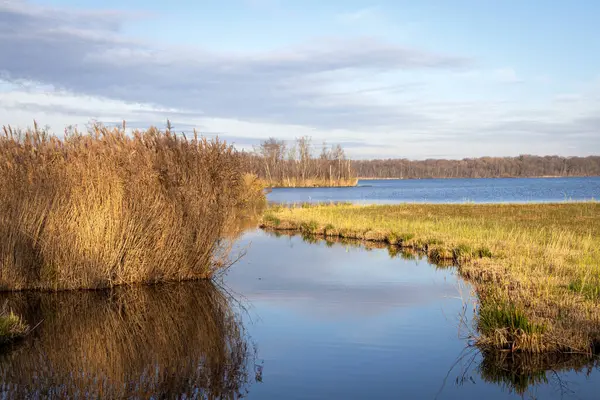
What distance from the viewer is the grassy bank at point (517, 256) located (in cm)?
919

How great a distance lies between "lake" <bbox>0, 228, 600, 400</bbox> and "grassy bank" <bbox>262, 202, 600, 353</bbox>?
48cm

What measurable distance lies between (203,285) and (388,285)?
458cm

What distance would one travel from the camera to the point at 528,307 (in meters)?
10.4

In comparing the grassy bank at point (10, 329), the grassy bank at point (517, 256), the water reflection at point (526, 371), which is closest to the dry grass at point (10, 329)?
the grassy bank at point (10, 329)

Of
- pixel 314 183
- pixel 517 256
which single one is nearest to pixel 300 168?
pixel 314 183

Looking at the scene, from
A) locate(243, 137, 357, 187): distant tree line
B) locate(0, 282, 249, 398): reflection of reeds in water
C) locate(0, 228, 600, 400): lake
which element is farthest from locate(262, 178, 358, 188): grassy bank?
locate(0, 282, 249, 398): reflection of reeds in water

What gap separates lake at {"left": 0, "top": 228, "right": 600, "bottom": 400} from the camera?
25.5ft

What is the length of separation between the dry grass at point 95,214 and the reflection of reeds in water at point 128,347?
59 centimetres

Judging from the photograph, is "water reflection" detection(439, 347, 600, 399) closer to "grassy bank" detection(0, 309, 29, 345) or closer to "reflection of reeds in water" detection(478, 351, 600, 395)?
"reflection of reeds in water" detection(478, 351, 600, 395)

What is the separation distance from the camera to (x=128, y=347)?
9586mm

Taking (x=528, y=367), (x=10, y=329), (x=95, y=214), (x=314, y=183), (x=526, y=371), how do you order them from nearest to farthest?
(x=526, y=371) < (x=528, y=367) < (x=10, y=329) < (x=95, y=214) < (x=314, y=183)

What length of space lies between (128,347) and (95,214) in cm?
454

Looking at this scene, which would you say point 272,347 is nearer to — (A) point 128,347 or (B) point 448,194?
(A) point 128,347

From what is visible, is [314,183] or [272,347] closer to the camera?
[272,347]
